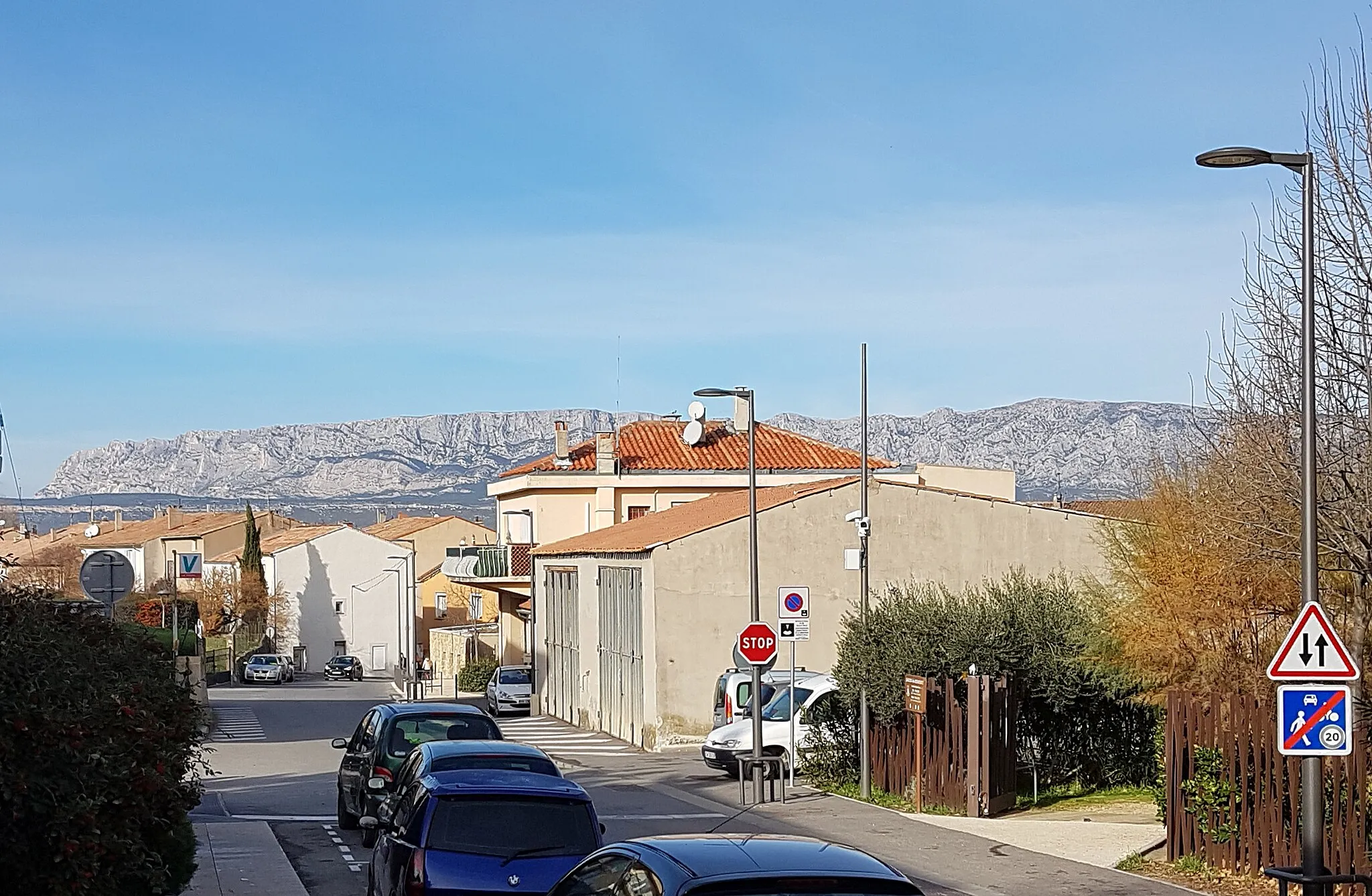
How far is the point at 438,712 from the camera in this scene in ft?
62.6

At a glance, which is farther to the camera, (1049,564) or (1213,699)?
(1049,564)

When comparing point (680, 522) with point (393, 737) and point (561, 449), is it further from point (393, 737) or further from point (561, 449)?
point (561, 449)

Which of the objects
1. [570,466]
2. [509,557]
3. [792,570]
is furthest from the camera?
[570,466]

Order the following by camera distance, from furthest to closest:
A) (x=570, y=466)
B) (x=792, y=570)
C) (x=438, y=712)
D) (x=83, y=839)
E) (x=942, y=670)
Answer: (x=570, y=466), (x=792, y=570), (x=942, y=670), (x=438, y=712), (x=83, y=839)

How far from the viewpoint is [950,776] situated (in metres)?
22.2

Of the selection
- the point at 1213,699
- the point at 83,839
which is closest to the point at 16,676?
the point at 83,839

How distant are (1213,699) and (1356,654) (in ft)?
9.05

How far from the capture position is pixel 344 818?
20766 millimetres

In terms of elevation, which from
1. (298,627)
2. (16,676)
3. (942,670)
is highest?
(16,676)

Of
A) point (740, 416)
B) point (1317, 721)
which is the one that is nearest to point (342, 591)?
point (740, 416)

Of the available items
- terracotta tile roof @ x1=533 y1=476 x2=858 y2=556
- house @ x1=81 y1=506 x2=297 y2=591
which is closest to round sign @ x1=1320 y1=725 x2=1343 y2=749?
terracotta tile roof @ x1=533 y1=476 x2=858 y2=556

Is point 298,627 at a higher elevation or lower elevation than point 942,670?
lower

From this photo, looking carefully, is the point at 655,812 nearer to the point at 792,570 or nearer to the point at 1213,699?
the point at 1213,699

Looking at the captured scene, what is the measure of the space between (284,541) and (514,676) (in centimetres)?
6669
